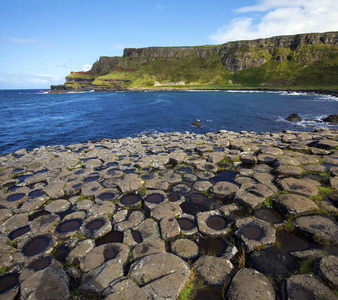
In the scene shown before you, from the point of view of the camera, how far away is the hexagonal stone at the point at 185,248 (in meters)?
4.38

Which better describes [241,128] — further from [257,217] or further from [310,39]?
[310,39]

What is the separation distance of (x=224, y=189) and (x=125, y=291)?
4862 mm

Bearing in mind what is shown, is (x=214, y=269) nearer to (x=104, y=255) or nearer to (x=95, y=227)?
(x=104, y=255)

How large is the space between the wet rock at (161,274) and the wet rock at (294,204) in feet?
12.6

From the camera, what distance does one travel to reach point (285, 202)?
5.76 m

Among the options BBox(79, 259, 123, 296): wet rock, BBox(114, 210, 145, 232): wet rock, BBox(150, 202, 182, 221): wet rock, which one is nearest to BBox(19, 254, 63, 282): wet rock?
BBox(79, 259, 123, 296): wet rock

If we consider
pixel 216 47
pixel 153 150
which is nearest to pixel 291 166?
pixel 153 150

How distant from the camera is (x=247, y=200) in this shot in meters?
6.02

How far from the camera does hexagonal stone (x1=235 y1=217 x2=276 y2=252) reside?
14.7 feet

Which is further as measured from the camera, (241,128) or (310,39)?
(310,39)

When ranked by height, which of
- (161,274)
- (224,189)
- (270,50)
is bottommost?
(224,189)

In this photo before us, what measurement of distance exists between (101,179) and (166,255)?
5484 mm

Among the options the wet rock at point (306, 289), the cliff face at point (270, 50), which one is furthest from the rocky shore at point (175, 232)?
the cliff face at point (270, 50)

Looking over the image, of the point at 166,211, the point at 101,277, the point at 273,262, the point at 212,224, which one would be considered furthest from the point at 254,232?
the point at 101,277
